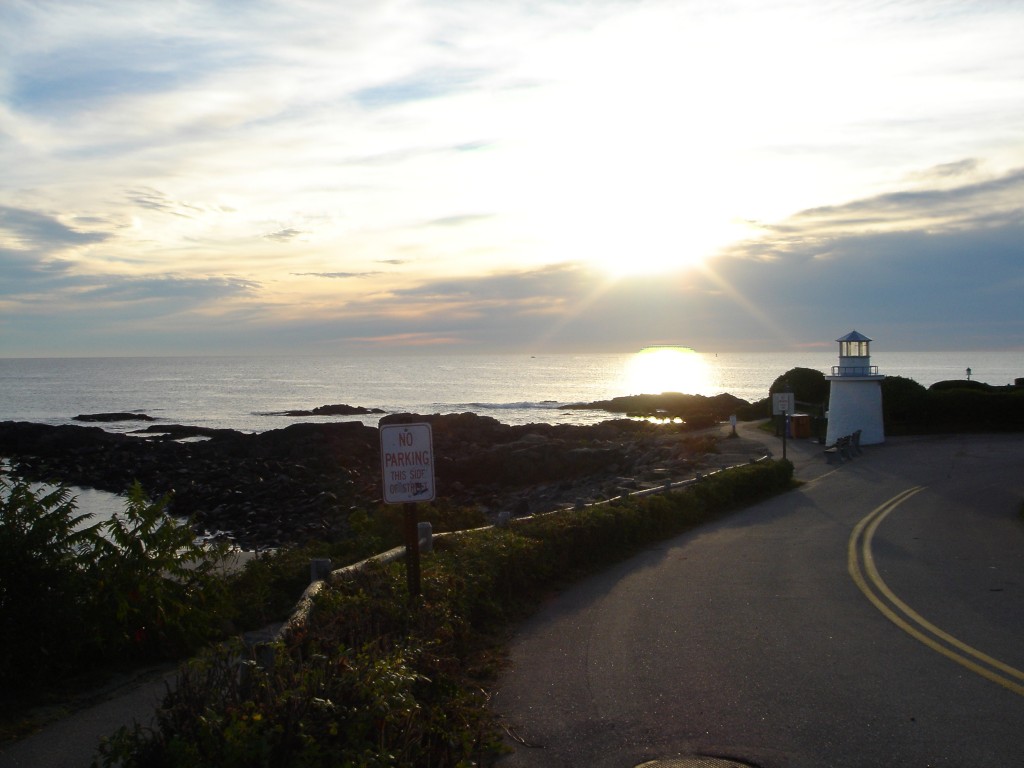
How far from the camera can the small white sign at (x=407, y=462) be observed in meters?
8.64

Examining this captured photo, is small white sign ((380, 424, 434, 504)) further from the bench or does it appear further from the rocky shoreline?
the bench

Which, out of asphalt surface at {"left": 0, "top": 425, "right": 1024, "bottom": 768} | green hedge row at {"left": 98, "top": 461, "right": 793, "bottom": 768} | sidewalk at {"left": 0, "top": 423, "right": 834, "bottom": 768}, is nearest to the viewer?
green hedge row at {"left": 98, "top": 461, "right": 793, "bottom": 768}

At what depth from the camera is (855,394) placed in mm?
39688

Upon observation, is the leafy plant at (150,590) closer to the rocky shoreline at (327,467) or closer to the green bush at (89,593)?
the green bush at (89,593)

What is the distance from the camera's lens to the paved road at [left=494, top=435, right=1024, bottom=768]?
6695mm

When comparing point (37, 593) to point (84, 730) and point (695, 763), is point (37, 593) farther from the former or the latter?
point (695, 763)

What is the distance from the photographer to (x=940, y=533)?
1789cm

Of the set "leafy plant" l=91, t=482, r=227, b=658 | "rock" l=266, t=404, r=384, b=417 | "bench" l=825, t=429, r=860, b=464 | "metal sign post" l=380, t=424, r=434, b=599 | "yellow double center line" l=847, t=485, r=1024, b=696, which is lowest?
"yellow double center line" l=847, t=485, r=1024, b=696

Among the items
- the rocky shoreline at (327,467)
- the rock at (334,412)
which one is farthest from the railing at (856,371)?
the rock at (334,412)

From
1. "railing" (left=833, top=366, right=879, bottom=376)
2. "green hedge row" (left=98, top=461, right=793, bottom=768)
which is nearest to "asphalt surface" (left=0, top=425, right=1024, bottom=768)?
"green hedge row" (left=98, top=461, right=793, bottom=768)

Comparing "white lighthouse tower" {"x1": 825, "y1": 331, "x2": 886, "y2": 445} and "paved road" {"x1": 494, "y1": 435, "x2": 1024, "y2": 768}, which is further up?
"white lighthouse tower" {"x1": 825, "y1": 331, "x2": 886, "y2": 445}

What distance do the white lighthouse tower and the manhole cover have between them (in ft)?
117

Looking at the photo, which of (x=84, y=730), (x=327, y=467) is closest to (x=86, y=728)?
(x=84, y=730)

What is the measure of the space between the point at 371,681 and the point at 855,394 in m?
37.6
